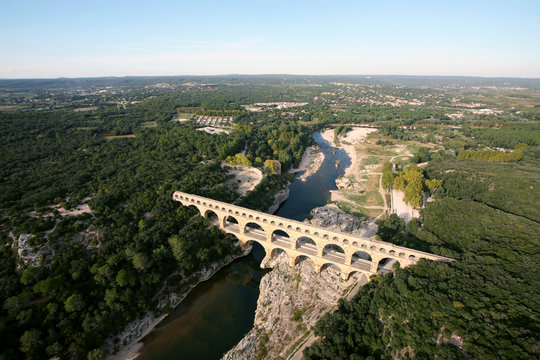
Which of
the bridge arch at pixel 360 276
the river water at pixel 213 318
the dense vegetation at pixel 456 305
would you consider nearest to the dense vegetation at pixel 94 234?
the river water at pixel 213 318

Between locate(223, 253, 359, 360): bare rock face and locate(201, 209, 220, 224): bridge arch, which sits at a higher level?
locate(201, 209, 220, 224): bridge arch

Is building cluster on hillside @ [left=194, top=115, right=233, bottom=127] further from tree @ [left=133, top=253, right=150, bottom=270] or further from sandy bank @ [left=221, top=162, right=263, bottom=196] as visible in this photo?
tree @ [left=133, top=253, right=150, bottom=270]

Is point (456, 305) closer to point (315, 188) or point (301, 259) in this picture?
point (301, 259)

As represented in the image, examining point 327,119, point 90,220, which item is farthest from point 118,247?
point 327,119

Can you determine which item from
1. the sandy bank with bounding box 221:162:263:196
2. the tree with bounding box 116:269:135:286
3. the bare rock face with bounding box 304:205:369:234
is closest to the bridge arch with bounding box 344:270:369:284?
the bare rock face with bounding box 304:205:369:234

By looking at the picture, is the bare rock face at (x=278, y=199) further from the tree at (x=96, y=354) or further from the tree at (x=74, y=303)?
the tree at (x=96, y=354)

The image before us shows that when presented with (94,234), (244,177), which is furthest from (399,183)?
(94,234)
